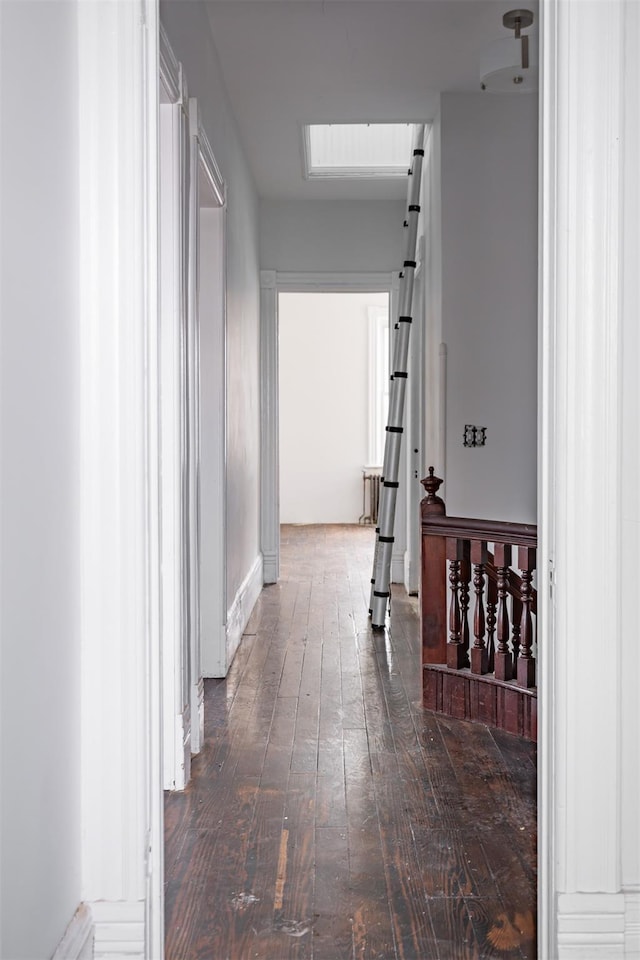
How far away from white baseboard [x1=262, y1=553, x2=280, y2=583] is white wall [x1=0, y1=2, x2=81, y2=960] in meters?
5.54

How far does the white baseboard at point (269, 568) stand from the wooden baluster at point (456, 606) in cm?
361

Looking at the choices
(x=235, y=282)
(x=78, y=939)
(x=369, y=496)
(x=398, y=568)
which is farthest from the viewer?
(x=369, y=496)

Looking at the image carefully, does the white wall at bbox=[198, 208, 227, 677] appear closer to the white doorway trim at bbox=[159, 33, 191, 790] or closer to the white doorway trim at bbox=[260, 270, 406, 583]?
the white doorway trim at bbox=[159, 33, 191, 790]

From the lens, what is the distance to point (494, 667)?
374cm

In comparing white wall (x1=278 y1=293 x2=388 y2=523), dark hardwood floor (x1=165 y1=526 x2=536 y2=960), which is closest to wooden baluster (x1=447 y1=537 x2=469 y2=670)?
dark hardwood floor (x1=165 y1=526 x2=536 y2=960)

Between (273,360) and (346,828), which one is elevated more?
(273,360)

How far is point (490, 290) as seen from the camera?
5.18m

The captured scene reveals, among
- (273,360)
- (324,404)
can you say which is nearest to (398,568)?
(273,360)

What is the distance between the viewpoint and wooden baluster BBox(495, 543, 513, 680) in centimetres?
356

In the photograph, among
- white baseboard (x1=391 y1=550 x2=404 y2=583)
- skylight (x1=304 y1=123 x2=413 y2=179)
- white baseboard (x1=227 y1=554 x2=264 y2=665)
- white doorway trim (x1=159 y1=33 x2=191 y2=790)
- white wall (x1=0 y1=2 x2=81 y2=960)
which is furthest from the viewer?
white baseboard (x1=391 y1=550 x2=404 y2=583)

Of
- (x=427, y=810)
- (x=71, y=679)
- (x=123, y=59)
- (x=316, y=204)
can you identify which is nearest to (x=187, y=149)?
(x=123, y=59)

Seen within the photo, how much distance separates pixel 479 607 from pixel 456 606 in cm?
17

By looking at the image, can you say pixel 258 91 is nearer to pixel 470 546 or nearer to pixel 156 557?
pixel 470 546

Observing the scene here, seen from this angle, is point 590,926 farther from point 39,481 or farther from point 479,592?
point 479,592
